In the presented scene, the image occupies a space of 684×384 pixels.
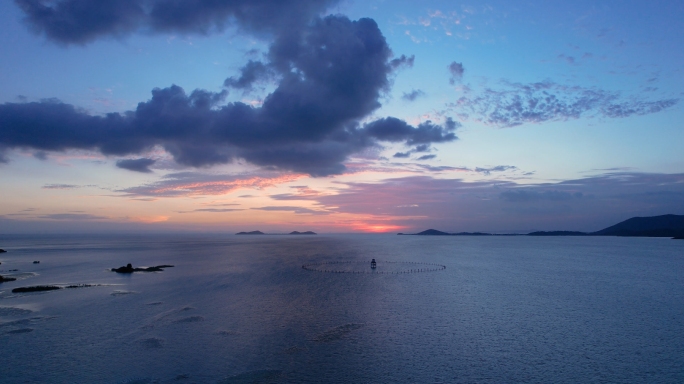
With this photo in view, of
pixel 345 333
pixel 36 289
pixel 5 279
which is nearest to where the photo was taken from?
pixel 345 333

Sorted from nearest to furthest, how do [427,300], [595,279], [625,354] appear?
[625,354] < [427,300] < [595,279]

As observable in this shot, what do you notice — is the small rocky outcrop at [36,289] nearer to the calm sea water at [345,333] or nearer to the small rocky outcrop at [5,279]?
the calm sea water at [345,333]

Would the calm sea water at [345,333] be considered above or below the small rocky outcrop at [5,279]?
below

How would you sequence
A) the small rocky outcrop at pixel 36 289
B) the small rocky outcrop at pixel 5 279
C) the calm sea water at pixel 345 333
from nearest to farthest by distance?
the calm sea water at pixel 345 333 < the small rocky outcrop at pixel 36 289 < the small rocky outcrop at pixel 5 279

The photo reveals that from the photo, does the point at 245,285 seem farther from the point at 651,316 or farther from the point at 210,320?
the point at 651,316

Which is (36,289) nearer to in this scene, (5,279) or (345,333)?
(5,279)

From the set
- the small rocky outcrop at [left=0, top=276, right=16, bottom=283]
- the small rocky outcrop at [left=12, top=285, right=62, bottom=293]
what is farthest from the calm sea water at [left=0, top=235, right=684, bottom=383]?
the small rocky outcrop at [left=0, top=276, right=16, bottom=283]

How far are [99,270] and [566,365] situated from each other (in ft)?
290

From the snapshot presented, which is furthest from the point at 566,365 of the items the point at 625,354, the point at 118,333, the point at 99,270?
the point at 99,270

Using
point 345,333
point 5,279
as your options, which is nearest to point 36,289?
point 5,279

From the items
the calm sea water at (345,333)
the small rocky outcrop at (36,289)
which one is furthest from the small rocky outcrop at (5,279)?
the small rocky outcrop at (36,289)

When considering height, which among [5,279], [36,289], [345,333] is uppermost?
[5,279]

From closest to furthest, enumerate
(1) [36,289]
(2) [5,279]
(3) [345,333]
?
(3) [345,333]
(1) [36,289]
(2) [5,279]

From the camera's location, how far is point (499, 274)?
7506 cm
